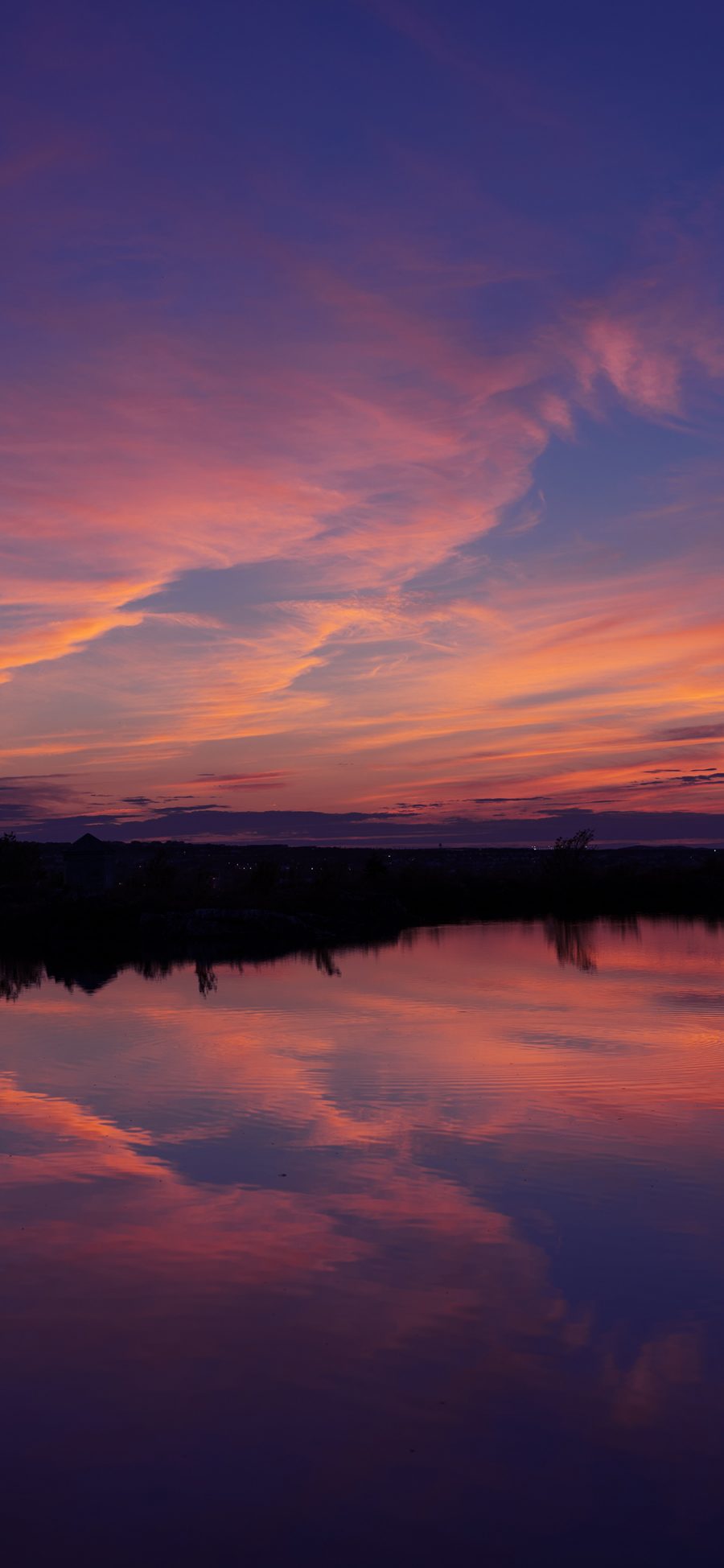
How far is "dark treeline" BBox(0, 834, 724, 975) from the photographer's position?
44.4 metres

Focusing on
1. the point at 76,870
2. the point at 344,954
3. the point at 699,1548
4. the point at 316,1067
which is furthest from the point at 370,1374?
the point at 76,870

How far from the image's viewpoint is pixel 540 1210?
10.5m

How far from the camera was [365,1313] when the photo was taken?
8297 millimetres

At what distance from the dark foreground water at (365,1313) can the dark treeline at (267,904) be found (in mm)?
22219

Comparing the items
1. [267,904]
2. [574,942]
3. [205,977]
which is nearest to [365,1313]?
[205,977]

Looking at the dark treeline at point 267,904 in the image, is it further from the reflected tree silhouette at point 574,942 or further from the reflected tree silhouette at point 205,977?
the reflected tree silhouette at point 574,942

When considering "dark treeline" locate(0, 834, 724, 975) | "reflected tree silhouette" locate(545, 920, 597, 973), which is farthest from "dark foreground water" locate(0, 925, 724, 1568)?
"dark treeline" locate(0, 834, 724, 975)

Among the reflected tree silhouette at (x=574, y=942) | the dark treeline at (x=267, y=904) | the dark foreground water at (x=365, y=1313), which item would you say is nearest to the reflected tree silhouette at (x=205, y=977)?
the dark treeline at (x=267, y=904)

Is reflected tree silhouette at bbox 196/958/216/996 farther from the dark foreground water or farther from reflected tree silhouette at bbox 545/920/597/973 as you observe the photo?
the dark foreground water

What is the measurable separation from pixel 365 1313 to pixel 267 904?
5298 centimetres

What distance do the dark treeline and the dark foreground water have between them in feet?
72.9

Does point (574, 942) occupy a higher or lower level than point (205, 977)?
lower

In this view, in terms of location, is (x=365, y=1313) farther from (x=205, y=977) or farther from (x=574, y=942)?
(x=574, y=942)

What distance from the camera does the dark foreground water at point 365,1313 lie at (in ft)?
19.2
